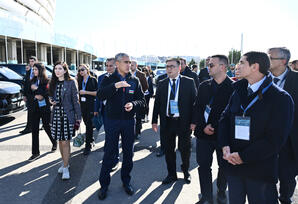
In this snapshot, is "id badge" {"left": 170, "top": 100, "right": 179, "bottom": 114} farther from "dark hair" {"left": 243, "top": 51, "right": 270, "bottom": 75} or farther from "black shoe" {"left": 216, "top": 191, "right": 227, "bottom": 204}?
"dark hair" {"left": 243, "top": 51, "right": 270, "bottom": 75}

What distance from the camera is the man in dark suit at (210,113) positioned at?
298 centimetres

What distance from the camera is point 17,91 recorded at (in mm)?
7785

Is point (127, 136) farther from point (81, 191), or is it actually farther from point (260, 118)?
point (260, 118)

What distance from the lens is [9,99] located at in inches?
291

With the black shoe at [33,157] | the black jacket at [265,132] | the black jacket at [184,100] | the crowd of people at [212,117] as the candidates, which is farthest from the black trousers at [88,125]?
the black jacket at [265,132]

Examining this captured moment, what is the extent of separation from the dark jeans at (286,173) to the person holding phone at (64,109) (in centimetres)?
337

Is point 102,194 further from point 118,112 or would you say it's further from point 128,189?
point 118,112

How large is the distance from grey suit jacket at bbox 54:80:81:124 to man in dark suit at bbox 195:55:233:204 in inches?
88.1

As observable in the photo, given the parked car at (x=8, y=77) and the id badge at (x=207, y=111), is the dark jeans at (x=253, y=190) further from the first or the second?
the parked car at (x=8, y=77)

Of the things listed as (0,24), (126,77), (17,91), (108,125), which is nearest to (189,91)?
(126,77)

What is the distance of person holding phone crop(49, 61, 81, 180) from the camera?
3.95 meters

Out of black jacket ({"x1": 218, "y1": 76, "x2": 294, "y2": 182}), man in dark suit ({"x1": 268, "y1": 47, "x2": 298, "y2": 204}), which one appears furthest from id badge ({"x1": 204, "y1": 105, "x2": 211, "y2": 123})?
man in dark suit ({"x1": 268, "y1": 47, "x2": 298, "y2": 204})

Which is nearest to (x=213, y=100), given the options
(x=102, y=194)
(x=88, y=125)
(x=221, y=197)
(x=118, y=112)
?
(x=118, y=112)

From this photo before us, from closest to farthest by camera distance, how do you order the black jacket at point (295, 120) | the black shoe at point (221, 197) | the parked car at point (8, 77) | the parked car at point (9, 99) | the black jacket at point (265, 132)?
the black jacket at point (265, 132) < the black jacket at point (295, 120) < the black shoe at point (221, 197) < the parked car at point (9, 99) < the parked car at point (8, 77)
